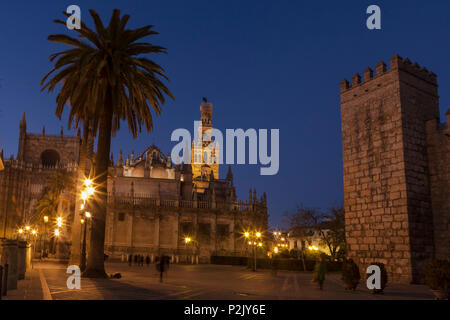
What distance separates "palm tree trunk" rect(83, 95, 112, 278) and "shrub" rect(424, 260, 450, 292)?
14.9 metres

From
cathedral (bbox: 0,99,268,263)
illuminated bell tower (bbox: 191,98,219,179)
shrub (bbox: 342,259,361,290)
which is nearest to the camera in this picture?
shrub (bbox: 342,259,361,290)

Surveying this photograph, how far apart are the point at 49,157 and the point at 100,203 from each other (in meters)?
71.0

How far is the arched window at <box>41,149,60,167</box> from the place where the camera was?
84.9 metres

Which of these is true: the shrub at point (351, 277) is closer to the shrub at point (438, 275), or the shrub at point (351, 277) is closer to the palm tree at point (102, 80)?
the shrub at point (438, 275)

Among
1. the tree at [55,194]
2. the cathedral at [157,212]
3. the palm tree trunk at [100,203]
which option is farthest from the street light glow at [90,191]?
the cathedral at [157,212]

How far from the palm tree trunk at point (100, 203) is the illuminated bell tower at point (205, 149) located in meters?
89.6

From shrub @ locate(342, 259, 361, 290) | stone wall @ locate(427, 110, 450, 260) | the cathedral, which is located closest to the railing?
the cathedral

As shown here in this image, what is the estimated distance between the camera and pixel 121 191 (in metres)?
64.9

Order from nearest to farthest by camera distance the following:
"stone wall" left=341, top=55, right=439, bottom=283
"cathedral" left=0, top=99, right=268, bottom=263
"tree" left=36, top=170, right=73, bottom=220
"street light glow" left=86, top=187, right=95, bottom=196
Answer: "street light glow" left=86, top=187, right=95, bottom=196
"stone wall" left=341, top=55, right=439, bottom=283
"tree" left=36, top=170, right=73, bottom=220
"cathedral" left=0, top=99, right=268, bottom=263

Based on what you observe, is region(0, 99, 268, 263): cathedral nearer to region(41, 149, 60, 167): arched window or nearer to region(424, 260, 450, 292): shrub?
region(41, 149, 60, 167): arched window

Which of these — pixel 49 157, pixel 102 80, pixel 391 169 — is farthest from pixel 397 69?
pixel 49 157

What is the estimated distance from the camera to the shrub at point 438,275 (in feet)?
48.0
